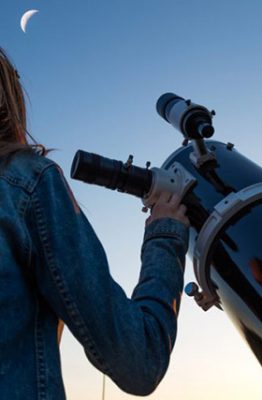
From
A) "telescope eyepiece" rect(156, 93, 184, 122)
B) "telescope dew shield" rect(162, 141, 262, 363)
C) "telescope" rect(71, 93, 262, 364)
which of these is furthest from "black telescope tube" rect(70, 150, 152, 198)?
"telescope eyepiece" rect(156, 93, 184, 122)

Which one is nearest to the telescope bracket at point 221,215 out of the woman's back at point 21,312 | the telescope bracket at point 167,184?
the telescope bracket at point 167,184

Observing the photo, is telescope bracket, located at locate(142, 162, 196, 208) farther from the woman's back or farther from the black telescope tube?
the woman's back

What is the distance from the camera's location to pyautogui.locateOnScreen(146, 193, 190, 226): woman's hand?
1438mm

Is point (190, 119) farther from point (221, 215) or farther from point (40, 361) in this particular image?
point (40, 361)

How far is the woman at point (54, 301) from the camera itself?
98cm

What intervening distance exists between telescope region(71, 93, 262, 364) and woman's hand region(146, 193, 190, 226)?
0.27 meters

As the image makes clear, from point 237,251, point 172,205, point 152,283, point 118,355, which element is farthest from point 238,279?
point 118,355

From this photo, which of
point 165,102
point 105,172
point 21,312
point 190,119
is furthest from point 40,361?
point 165,102

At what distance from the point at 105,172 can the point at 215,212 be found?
43cm

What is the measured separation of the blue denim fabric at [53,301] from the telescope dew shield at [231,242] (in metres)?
0.98

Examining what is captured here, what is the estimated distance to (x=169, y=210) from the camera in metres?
1.53

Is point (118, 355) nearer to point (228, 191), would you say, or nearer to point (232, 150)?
point (228, 191)

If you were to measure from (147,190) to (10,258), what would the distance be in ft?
3.58

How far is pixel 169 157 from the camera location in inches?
106
